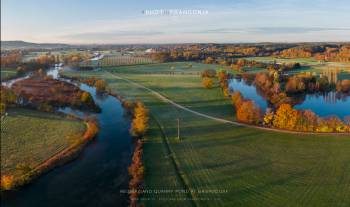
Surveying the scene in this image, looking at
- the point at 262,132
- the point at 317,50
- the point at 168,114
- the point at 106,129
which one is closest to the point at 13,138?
the point at 106,129

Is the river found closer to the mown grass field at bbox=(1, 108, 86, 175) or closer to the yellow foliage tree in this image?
the yellow foliage tree

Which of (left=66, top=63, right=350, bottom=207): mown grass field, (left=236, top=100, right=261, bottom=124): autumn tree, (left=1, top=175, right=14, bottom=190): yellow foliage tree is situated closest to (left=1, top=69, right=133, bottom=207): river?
(left=1, top=175, right=14, bottom=190): yellow foliage tree

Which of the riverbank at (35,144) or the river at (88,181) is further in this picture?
the riverbank at (35,144)

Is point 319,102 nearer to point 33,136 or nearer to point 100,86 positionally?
point 100,86

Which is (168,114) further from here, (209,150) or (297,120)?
(297,120)

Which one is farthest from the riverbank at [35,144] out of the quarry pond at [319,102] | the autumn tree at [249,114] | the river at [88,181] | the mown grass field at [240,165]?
the quarry pond at [319,102]

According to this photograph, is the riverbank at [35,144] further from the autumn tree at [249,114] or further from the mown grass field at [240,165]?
the autumn tree at [249,114]
